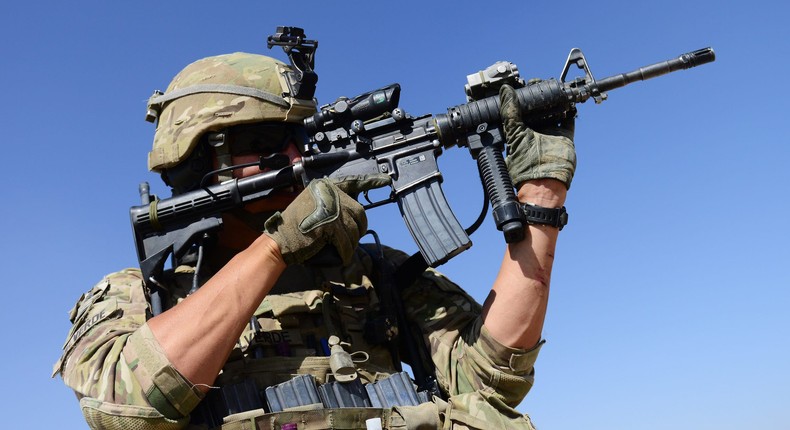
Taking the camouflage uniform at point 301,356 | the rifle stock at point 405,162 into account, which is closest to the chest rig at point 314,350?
the camouflage uniform at point 301,356

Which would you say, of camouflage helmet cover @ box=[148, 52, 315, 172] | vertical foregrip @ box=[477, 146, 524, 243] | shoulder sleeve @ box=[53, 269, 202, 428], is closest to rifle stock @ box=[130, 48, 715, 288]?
vertical foregrip @ box=[477, 146, 524, 243]

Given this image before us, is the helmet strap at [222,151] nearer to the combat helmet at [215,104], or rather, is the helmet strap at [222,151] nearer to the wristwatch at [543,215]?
the combat helmet at [215,104]

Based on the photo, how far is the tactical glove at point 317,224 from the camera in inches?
188

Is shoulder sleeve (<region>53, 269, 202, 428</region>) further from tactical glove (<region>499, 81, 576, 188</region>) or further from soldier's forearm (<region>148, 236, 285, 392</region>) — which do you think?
tactical glove (<region>499, 81, 576, 188</region>)

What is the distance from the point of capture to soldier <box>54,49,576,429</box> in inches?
176

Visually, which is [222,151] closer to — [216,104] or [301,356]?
[216,104]

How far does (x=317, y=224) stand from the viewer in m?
4.77

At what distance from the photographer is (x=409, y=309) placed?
5.73 metres

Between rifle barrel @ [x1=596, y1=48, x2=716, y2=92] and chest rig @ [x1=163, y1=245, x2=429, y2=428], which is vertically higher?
rifle barrel @ [x1=596, y1=48, x2=716, y2=92]

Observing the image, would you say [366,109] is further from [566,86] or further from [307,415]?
[307,415]

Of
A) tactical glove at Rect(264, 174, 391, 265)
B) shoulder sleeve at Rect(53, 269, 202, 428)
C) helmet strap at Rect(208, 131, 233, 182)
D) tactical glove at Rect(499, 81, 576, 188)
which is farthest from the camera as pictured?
helmet strap at Rect(208, 131, 233, 182)

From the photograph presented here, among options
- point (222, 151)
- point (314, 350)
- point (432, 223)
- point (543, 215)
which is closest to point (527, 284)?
point (543, 215)

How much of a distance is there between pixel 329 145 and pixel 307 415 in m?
1.74

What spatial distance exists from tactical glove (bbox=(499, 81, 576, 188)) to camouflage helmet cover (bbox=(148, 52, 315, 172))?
4.03 feet
